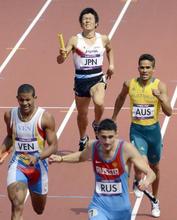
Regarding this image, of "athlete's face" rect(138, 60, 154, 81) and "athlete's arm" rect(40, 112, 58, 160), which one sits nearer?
"athlete's arm" rect(40, 112, 58, 160)

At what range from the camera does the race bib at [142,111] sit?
12547mm

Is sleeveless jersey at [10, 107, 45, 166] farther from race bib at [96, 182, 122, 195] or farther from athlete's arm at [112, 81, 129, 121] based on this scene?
athlete's arm at [112, 81, 129, 121]

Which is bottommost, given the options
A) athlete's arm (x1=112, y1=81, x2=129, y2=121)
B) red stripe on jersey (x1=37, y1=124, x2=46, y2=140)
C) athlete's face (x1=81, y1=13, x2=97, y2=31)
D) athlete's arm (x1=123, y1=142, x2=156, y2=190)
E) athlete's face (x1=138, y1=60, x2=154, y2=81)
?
athlete's arm (x1=123, y1=142, x2=156, y2=190)

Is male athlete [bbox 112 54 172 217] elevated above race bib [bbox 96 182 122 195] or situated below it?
above

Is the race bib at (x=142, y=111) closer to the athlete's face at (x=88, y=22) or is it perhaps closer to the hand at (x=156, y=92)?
the hand at (x=156, y=92)

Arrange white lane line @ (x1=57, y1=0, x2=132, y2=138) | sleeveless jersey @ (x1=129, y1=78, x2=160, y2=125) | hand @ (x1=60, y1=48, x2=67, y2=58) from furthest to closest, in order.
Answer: white lane line @ (x1=57, y1=0, x2=132, y2=138) → hand @ (x1=60, y1=48, x2=67, y2=58) → sleeveless jersey @ (x1=129, y1=78, x2=160, y2=125)

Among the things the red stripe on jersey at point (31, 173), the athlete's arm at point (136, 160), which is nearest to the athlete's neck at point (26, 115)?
the red stripe on jersey at point (31, 173)

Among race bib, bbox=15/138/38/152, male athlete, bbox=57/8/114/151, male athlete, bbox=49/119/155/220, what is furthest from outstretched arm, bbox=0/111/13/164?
male athlete, bbox=57/8/114/151

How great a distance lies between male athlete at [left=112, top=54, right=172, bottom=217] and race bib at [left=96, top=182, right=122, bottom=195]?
2.02 meters

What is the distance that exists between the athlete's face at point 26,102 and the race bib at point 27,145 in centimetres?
33

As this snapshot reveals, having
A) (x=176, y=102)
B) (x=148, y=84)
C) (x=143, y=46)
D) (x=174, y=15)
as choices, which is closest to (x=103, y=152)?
(x=148, y=84)

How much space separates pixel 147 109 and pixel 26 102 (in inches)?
75.1

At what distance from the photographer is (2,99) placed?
699 inches

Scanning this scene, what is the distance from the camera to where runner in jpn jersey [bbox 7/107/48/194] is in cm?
1145
